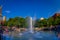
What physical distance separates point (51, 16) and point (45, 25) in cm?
13

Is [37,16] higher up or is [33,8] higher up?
[33,8]

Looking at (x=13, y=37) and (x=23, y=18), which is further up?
(x=23, y=18)

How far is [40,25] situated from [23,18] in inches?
8.7

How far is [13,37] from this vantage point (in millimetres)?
1621

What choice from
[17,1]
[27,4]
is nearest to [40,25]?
[27,4]

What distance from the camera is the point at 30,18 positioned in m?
1.63

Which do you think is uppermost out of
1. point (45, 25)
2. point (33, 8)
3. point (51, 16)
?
point (33, 8)

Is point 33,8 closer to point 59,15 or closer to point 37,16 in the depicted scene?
point 37,16

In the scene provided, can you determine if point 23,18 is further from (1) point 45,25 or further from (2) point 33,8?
(1) point 45,25

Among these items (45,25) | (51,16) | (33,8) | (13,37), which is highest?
(33,8)

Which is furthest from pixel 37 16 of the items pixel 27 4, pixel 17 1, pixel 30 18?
pixel 17 1

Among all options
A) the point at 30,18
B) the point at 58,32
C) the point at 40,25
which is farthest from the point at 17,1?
the point at 58,32

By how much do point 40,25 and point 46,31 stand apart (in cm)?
10

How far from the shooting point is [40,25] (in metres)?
1.63
